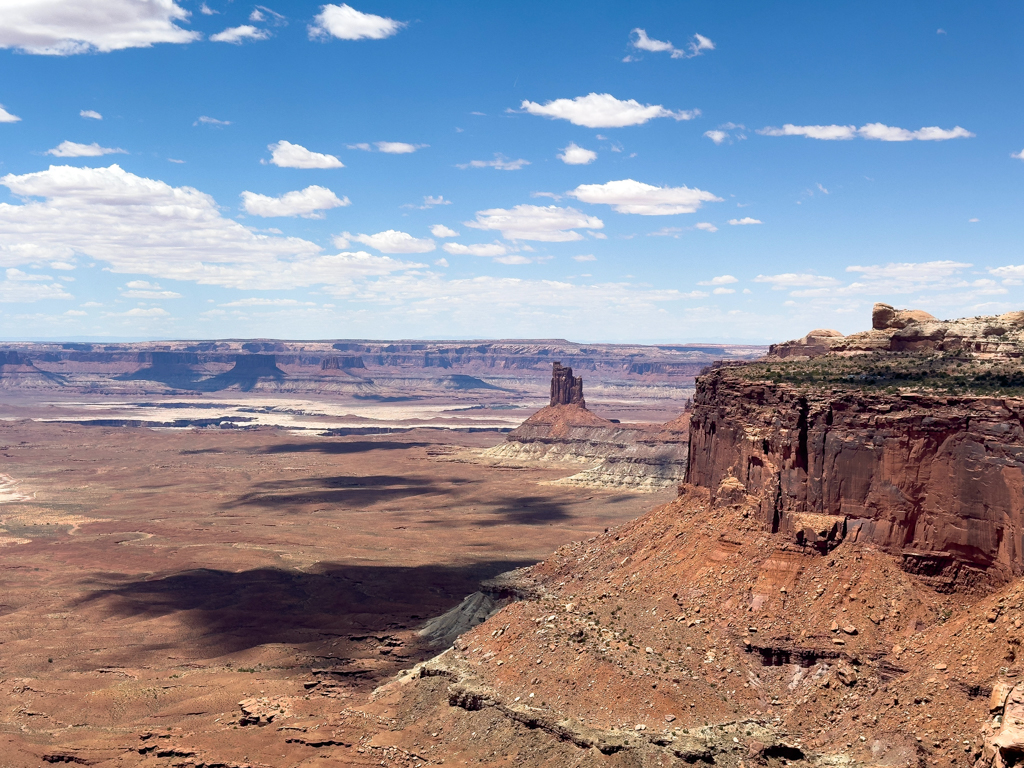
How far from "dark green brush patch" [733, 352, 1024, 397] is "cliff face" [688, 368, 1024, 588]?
193cm

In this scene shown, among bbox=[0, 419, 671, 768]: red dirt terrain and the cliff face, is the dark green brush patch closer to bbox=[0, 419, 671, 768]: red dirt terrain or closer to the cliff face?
the cliff face

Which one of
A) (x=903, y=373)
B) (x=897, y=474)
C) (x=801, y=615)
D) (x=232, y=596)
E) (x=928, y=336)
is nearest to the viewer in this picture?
(x=897, y=474)

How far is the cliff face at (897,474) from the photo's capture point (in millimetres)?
38750

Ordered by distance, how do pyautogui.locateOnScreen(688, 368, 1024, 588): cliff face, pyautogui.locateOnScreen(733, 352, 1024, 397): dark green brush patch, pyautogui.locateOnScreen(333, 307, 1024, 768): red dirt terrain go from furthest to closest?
pyautogui.locateOnScreen(733, 352, 1024, 397): dark green brush patch < pyautogui.locateOnScreen(688, 368, 1024, 588): cliff face < pyautogui.locateOnScreen(333, 307, 1024, 768): red dirt terrain

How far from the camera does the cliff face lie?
1526 inches

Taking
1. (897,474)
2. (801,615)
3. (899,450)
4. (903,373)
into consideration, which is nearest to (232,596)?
(801,615)

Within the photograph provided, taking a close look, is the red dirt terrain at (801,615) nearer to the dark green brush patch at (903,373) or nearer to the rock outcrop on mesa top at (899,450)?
the rock outcrop on mesa top at (899,450)

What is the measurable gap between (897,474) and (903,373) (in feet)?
28.6

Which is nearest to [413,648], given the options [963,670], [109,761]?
[109,761]

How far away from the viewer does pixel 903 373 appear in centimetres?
4888

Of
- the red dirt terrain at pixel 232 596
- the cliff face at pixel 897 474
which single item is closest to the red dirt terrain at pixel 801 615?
the cliff face at pixel 897 474

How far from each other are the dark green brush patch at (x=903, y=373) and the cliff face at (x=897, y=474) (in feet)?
6.34

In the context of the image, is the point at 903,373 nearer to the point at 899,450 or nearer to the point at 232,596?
the point at 899,450

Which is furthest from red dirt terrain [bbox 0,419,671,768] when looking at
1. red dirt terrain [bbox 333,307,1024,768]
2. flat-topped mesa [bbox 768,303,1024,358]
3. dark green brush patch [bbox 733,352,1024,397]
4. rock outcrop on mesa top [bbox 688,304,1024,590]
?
flat-topped mesa [bbox 768,303,1024,358]
